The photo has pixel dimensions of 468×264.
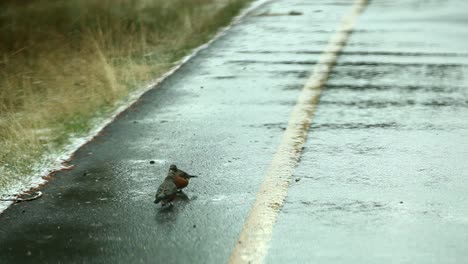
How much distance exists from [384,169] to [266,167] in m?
0.77

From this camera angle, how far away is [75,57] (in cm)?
1146

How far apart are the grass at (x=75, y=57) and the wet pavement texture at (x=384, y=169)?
6.79 feet

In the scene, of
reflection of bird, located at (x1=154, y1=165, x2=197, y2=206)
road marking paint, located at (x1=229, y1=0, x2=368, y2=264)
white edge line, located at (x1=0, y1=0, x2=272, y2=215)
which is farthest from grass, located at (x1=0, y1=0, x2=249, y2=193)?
road marking paint, located at (x1=229, y1=0, x2=368, y2=264)

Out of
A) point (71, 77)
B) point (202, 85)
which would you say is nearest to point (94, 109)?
point (202, 85)

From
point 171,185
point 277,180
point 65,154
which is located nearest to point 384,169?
point 277,180

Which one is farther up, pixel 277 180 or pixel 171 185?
pixel 171 185

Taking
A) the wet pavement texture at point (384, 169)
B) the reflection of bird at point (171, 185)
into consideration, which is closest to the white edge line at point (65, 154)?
the reflection of bird at point (171, 185)

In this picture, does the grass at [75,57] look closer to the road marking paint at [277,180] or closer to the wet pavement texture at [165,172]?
the wet pavement texture at [165,172]

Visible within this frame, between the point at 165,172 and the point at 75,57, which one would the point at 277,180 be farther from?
the point at 75,57

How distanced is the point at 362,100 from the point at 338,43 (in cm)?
392

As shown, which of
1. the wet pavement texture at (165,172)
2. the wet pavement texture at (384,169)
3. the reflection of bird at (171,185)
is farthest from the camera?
the reflection of bird at (171,185)

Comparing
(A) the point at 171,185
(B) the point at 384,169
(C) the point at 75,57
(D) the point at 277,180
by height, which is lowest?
(C) the point at 75,57

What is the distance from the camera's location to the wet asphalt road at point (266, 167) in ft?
14.5

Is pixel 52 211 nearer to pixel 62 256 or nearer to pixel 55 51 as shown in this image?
pixel 62 256
